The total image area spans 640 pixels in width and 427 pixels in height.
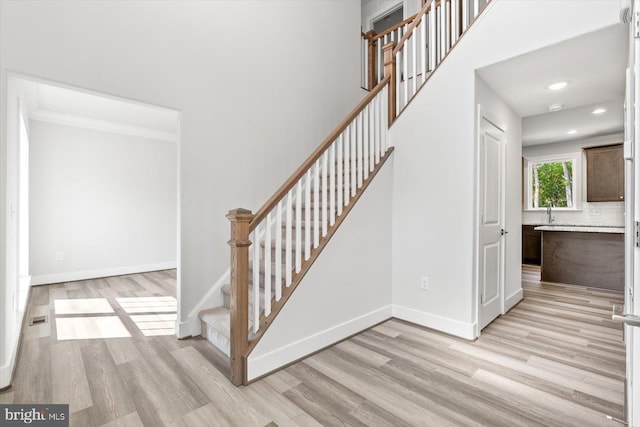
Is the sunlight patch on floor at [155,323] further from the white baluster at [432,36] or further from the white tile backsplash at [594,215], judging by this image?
the white tile backsplash at [594,215]

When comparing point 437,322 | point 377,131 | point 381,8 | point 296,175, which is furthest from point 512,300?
point 381,8

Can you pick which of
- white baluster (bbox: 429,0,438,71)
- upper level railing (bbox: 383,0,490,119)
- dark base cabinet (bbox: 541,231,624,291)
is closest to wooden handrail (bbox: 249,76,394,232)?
upper level railing (bbox: 383,0,490,119)

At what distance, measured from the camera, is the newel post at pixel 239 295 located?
80.8 inches

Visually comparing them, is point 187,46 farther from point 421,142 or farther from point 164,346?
point 164,346

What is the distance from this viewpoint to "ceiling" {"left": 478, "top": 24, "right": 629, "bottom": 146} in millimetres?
2346

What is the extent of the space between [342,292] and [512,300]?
91.7 inches

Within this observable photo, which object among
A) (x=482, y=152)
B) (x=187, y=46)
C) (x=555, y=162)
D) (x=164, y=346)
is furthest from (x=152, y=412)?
(x=555, y=162)

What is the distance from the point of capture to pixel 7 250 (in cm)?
206

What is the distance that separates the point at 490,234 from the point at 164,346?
Result: 3.28 meters

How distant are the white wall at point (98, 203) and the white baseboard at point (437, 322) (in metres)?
4.70

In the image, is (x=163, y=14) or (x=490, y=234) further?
(x=490, y=234)

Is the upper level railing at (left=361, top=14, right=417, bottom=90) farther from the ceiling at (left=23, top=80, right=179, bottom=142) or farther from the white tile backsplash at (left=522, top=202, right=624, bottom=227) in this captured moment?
the white tile backsplash at (left=522, top=202, right=624, bottom=227)

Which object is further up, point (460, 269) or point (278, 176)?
point (278, 176)

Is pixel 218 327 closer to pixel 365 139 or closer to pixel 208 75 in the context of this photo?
pixel 365 139
